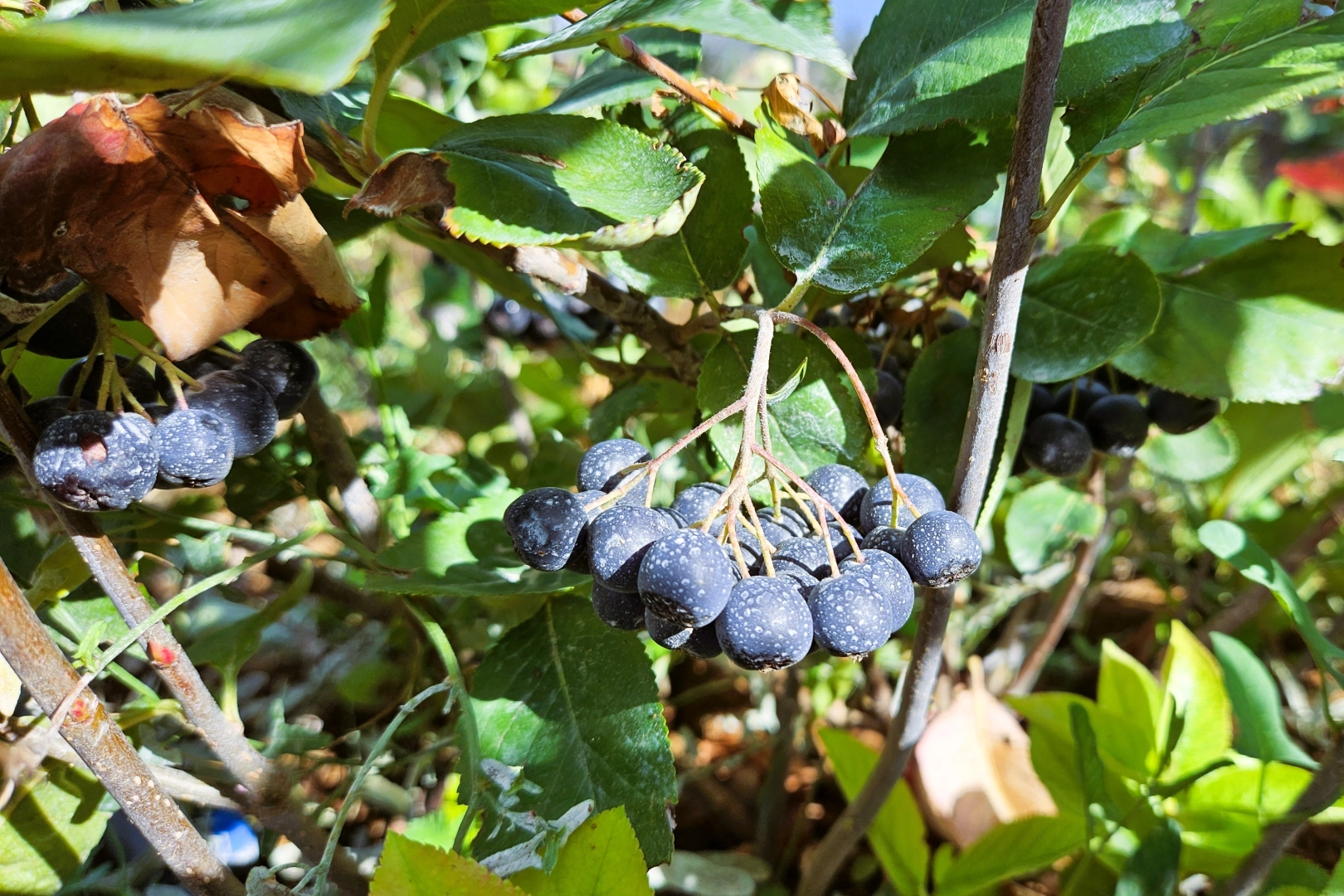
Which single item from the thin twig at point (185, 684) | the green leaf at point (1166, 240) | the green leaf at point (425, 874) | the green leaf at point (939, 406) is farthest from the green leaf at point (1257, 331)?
the thin twig at point (185, 684)

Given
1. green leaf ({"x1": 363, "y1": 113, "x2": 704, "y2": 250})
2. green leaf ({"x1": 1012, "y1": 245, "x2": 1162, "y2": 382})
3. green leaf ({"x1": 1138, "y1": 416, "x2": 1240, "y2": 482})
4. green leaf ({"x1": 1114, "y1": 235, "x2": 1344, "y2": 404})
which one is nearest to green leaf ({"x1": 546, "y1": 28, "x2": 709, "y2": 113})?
green leaf ({"x1": 363, "y1": 113, "x2": 704, "y2": 250})

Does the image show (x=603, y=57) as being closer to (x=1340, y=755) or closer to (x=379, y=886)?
(x=379, y=886)

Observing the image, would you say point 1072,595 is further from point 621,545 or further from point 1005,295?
point 621,545

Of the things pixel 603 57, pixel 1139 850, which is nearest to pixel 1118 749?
pixel 1139 850

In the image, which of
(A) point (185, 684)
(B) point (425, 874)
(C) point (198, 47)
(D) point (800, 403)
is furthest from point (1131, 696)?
(C) point (198, 47)

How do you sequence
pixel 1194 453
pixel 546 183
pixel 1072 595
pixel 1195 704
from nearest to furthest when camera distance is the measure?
1. pixel 546 183
2. pixel 1195 704
3. pixel 1194 453
4. pixel 1072 595
